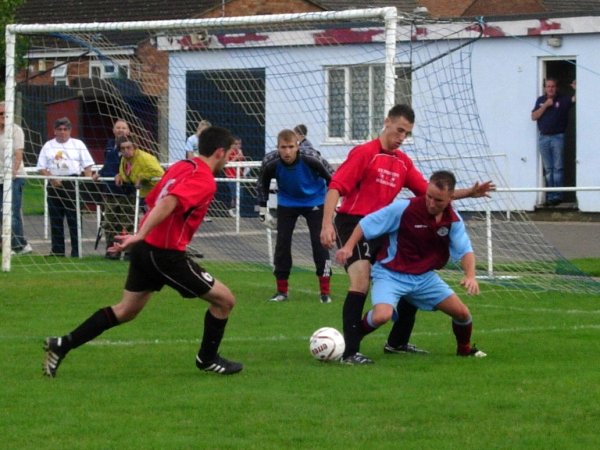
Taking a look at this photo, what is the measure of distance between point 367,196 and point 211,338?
2.15 metres

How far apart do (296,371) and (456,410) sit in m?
1.80

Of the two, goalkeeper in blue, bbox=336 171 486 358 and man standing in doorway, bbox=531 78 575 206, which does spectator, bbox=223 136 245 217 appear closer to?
man standing in doorway, bbox=531 78 575 206

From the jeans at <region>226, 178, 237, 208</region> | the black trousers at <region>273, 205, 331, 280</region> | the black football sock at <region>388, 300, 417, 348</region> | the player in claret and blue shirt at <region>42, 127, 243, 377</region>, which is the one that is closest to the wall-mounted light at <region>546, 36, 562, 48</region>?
the jeans at <region>226, 178, 237, 208</region>

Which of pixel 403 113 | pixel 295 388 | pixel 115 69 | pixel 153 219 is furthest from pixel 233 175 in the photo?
pixel 295 388

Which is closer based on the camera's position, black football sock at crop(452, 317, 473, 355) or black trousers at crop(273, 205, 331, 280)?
black football sock at crop(452, 317, 473, 355)

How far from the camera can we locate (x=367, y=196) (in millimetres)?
10875

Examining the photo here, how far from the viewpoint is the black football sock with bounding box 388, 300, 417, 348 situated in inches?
410

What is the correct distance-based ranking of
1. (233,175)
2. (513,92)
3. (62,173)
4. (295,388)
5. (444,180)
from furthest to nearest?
(513,92) < (233,175) < (62,173) < (444,180) < (295,388)

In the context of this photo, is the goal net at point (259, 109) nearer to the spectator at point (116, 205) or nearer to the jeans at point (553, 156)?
the spectator at point (116, 205)

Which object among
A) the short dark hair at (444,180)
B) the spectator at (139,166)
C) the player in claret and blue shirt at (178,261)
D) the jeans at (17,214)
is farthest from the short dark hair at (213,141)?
the spectator at (139,166)

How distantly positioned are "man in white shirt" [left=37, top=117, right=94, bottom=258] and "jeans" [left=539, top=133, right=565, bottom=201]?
898cm

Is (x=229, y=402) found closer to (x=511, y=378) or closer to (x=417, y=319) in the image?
(x=511, y=378)

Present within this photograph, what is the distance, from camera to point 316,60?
67.4 ft

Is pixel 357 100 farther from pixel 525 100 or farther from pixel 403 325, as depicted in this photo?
pixel 403 325
